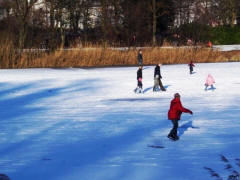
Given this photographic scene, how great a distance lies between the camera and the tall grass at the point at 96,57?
25078 millimetres

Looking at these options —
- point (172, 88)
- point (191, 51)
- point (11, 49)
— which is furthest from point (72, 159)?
Answer: point (191, 51)

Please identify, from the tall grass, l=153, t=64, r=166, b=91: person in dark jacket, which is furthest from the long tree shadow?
the tall grass

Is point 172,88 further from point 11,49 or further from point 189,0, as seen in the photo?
point 189,0

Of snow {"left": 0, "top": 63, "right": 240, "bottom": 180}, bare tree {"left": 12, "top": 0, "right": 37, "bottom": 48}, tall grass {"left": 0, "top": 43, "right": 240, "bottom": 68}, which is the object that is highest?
bare tree {"left": 12, "top": 0, "right": 37, "bottom": 48}

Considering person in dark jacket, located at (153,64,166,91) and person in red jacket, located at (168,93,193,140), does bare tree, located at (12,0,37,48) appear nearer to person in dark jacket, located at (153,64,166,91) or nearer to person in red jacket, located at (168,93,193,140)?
person in dark jacket, located at (153,64,166,91)

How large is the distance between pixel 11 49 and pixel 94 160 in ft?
60.1

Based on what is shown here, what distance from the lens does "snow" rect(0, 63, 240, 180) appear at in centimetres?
700

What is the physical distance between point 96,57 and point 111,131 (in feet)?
53.9

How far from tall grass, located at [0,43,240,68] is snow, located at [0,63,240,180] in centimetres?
708

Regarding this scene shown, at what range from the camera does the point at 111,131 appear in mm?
9586

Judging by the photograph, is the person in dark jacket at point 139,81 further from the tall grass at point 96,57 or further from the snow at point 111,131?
the tall grass at point 96,57

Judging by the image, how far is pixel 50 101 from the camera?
13.9 m

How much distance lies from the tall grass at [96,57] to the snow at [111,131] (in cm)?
708

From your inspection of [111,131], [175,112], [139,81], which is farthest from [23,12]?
[175,112]
